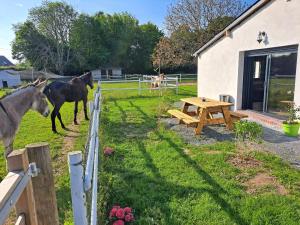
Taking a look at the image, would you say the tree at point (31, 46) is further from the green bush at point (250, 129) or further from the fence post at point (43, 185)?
the fence post at point (43, 185)

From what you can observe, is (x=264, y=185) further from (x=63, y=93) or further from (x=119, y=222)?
(x=63, y=93)

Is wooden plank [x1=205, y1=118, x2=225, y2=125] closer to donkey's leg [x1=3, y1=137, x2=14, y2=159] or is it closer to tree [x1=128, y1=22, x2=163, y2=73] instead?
donkey's leg [x1=3, y1=137, x2=14, y2=159]

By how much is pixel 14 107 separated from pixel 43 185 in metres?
3.89

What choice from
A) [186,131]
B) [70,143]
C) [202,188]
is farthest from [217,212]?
[70,143]

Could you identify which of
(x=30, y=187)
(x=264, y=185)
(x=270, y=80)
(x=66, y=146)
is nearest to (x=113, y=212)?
(x=30, y=187)

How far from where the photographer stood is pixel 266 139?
631cm

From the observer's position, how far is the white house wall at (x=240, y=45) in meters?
6.77

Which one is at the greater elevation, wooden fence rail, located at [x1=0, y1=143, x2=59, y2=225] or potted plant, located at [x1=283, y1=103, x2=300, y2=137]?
wooden fence rail, located at [x1=0, y1=143, x2=59, y2=225]

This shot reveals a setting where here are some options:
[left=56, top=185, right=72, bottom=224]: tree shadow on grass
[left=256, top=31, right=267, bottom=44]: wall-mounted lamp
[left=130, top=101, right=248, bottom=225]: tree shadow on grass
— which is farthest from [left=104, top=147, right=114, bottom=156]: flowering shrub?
[left=256, top=31, right=267, bottom=44]: wall-mounted lamp

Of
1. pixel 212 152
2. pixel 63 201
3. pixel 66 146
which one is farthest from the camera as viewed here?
pixel 66 146

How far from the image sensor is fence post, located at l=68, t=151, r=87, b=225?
155 cm

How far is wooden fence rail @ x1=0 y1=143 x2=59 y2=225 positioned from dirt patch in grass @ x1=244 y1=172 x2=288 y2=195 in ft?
10.3

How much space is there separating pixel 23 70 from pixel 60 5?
1383cm

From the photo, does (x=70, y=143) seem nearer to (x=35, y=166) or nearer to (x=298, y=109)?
(x=35, y=166)
